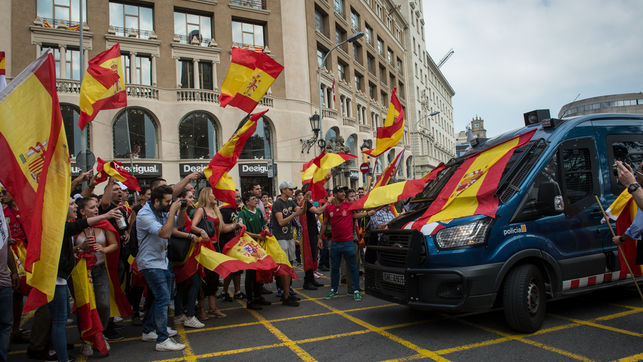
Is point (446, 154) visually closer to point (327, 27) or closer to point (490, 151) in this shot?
point (327, 27)

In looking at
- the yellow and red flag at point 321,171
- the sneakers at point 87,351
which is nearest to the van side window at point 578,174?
the yellow and red flag at point 321,171

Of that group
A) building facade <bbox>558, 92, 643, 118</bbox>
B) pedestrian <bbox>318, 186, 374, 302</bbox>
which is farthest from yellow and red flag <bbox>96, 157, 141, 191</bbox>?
building facade <bbox>558, 92, 643, 118</bbox>

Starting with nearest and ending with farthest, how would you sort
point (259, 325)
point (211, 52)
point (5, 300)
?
point (5, 300) → point (259, 325) → point (211, 52)

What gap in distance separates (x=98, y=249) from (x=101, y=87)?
Result: 12.3 feet

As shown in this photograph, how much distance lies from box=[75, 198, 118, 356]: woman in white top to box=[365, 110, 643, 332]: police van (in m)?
3.25

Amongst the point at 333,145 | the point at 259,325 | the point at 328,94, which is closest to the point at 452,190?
the point at 259,325

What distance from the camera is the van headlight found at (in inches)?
179

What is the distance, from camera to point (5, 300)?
3.71 meters

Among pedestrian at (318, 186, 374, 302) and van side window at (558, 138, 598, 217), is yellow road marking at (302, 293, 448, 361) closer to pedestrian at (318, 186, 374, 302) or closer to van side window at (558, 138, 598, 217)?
pedestrian at (318, 186, 374, 302)

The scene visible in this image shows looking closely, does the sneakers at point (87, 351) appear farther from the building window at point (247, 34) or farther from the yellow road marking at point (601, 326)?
the building window at point (247, 34)

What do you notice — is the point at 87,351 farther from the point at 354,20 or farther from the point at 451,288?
the point at 354,20

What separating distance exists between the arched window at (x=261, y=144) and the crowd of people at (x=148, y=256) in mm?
18859

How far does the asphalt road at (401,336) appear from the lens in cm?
424

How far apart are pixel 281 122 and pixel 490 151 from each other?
2215 centimetres
